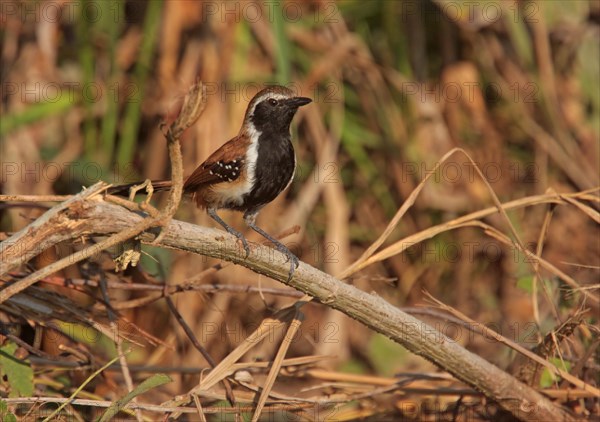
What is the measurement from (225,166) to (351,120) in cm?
242

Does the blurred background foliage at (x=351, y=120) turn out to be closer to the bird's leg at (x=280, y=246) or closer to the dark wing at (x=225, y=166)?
the bird's leg at (x=280, y=246)

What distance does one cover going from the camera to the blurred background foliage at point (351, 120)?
584 centimetres

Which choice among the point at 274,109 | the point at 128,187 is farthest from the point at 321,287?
the point at 274,109

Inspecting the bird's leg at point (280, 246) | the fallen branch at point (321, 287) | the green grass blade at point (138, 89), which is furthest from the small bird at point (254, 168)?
the green grass blade at point (138, 89)

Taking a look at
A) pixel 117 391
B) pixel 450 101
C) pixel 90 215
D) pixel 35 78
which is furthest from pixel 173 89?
pixel 90 215

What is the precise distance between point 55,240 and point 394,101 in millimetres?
4085

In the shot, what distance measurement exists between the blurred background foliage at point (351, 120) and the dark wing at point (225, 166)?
1.45 m

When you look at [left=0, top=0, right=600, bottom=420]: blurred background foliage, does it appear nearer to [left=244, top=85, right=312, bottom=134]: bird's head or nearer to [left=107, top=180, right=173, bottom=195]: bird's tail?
[left=244, top=85, right=312, bottom=134]: bird's head

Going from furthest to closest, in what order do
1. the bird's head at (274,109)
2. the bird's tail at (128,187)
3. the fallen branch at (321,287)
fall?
the bird's head at (274,109)
the bird's tail at (128,187)
the fallen branch at (321,287)

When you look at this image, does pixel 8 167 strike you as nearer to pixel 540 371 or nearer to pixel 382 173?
pixel 382 173

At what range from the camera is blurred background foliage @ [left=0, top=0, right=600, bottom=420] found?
5.84 metres

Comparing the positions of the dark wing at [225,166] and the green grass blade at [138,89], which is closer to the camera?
the dark wing at [225,166]

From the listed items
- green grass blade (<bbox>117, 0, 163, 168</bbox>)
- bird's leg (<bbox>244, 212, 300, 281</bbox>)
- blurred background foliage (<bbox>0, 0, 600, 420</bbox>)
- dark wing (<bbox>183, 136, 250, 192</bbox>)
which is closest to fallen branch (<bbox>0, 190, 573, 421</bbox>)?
bird's leg (<bbox>244, 212, 300, 281</bbox>)

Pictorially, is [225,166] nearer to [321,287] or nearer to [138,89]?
[321,287]
